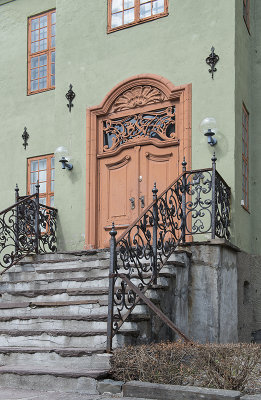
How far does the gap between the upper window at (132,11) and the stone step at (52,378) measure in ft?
22.7

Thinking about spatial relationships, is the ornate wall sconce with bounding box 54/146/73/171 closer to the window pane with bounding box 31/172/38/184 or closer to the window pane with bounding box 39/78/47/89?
the window pane with bounding box 31/172/38/184

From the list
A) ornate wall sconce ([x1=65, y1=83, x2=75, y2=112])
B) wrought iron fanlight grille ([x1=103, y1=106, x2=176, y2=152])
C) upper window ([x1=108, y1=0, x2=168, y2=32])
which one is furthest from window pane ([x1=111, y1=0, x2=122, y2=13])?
wrought iron fanlight grille ([x1=103, y1=106, x2=176, y2=152])

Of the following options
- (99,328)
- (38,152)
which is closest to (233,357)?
(99,328)

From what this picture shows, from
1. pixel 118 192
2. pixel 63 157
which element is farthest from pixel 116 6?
pixel 118 192

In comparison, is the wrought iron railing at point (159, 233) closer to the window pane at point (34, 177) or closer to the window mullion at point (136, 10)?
the window mullion at point (136, 10)

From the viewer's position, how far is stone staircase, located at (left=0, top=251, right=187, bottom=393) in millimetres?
6234

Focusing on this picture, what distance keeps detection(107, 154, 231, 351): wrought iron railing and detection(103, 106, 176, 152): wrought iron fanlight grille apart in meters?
1.23

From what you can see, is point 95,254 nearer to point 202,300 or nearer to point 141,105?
point 202,300

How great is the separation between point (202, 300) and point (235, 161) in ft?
8.11

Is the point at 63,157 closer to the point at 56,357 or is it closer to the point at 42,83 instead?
the point at 42,83

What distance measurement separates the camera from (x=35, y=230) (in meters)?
10.6

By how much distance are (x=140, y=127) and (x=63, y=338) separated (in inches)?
187

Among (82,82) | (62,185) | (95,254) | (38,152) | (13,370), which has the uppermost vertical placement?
(82,82)

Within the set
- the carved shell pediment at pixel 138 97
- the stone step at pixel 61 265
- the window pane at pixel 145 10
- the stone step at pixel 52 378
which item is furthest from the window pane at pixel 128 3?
the stone step at pixel 52 378
